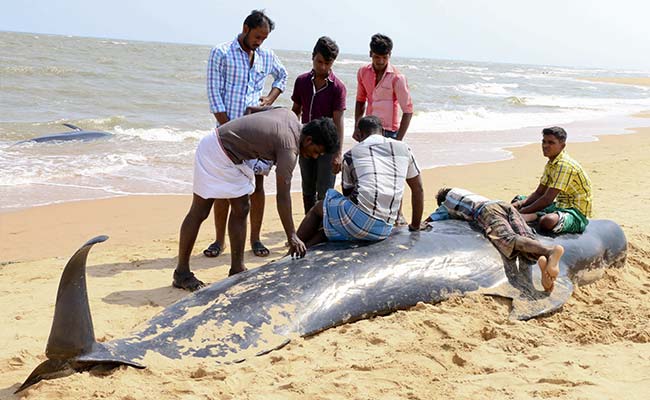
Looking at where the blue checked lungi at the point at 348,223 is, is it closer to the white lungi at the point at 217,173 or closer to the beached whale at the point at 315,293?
the beached whale at the point at 315,293

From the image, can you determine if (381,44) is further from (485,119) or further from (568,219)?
(485,119)

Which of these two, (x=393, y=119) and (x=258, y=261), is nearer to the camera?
(x=258, y=261)

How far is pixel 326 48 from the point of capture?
20.6 feet

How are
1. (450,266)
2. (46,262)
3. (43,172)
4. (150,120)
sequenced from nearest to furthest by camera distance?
1. (450,266)
2. (46,262)
3. (43,172)
4. (150,120)

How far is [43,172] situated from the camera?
10195mm

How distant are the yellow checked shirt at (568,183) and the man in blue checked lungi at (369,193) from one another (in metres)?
1.48

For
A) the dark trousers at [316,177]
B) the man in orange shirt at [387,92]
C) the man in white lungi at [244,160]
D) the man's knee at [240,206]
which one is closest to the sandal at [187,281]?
the man in white lungi at [244,160]

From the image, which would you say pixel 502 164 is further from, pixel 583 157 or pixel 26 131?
pixel 26 131

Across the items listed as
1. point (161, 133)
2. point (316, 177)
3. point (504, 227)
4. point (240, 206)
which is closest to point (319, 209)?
point (240, 206)

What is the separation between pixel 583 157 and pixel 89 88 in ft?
52.5

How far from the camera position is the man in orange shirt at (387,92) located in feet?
22.3

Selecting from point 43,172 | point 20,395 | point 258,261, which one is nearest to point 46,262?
point 258,261

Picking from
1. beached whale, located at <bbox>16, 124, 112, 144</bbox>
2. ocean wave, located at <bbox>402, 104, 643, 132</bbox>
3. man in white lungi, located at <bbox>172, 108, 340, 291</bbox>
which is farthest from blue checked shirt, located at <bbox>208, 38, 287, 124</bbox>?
ocean wave, located at <bbox>402, 104, 643, 132</bbox>

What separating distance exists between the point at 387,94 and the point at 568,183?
2.01 metres
